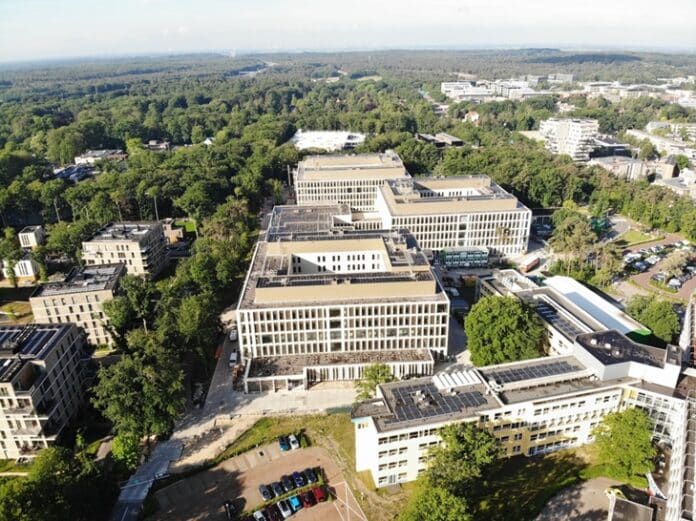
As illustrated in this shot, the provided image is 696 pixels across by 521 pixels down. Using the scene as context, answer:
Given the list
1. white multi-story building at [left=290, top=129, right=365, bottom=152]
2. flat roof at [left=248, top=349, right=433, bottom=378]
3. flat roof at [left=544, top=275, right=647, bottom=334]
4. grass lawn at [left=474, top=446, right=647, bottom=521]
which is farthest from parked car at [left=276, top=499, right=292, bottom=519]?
white multi-story building at [left=290, top=129, right=365, bottom=152]

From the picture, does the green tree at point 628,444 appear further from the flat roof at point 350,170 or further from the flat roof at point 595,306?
the flat roof at point 350,170

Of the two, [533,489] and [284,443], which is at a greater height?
[533,489]

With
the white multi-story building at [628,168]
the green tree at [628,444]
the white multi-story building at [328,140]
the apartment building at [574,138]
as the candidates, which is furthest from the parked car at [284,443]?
the apartment building at [574,138]

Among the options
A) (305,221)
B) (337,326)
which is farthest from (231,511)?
(305,221)

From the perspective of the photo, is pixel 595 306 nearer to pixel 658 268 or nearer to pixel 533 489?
pixel 533 489

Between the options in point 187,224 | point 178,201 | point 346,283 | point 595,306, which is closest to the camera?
point 346,283

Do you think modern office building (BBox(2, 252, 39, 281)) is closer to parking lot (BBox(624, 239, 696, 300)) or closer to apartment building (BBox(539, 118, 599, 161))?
parking lot (BBox(624, 239, 696, 300))
